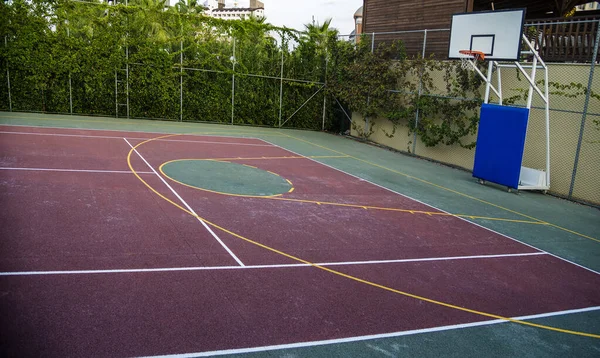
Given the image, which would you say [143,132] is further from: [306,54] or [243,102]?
[306,54]

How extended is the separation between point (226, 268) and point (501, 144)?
27.9 ft

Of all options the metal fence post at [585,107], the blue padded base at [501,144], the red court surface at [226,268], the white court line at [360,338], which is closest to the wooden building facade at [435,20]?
the metal fence post at [585,107]

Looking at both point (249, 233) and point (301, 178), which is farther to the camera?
point (301, 178)

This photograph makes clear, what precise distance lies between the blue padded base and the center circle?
5.30 metres

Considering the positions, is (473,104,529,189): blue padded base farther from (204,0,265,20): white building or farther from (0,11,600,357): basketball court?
(204,0,265,20): white building

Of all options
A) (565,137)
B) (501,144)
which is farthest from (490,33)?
(565,137)

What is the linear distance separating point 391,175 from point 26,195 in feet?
27.9

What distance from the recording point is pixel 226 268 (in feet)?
18.3

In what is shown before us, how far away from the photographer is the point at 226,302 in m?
4.75

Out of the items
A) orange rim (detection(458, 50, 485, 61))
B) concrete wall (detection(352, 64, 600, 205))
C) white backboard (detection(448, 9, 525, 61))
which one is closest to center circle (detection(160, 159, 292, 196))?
orange rim (detection(458, 50, 485, 61))

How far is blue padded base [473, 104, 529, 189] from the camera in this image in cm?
1101

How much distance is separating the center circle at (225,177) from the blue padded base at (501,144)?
17.4 feet

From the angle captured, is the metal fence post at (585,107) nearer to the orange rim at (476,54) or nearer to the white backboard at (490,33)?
the white backboard at (490,33)

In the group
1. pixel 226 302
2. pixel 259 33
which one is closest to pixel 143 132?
pixel 259 33
